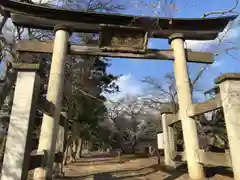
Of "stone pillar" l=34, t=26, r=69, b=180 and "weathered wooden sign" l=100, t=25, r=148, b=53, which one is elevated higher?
"weathered wooden sign" l=100, t=25, r=148, b=53

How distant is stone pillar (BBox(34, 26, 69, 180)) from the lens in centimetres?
458

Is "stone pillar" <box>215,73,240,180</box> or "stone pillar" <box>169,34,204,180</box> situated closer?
"stone pillar" <box>215,73,240,180</box>

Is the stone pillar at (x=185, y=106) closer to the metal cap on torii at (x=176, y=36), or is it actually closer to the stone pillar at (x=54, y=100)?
the metal cap on torii at (x=176, y=36)

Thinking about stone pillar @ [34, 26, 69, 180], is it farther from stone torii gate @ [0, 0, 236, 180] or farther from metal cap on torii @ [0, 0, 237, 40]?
metal cap on torii @ [0, 0, 237, 40]

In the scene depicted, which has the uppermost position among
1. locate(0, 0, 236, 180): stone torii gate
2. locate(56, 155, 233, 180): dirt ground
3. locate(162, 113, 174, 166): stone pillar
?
locate(0, 0, 236, 180): stone torii gate

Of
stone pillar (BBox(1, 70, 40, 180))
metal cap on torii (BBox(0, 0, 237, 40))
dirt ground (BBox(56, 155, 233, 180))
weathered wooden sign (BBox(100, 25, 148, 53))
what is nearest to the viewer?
stone pillar (BBox(1, 70, 40, 180))

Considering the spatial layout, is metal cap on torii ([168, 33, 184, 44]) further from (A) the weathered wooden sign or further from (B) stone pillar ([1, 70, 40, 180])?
(B) stone pillar ([1, 70, 40, 180])

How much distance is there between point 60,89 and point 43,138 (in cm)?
131

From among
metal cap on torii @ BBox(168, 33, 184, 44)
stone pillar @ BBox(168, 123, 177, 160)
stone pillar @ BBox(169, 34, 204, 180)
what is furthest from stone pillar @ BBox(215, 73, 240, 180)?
stone pillar @ BBox(168, 123, 177, 160)

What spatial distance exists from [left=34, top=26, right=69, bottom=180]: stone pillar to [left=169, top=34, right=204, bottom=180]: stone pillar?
3276 millimetres

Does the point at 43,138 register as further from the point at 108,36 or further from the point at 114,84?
the point at 114,84

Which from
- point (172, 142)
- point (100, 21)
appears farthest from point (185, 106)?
point (100, 21)

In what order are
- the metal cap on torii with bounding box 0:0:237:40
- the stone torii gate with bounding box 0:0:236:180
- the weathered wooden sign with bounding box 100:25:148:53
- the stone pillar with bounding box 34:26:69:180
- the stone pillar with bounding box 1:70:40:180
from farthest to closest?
the metal cap on torii with bounding box 0:0:237:40 < the weathered wooden sign with bounding box 100:25:148:53 < the stone torii gate with bounding box 0:0:236:180 < the stone pillar with bounding box 34:26:69:180 < the stone pillar with bounding box 1:70:40:180

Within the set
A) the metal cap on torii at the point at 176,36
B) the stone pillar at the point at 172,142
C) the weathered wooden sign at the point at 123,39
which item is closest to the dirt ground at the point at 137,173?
the stone pillar at the point at 172,142
